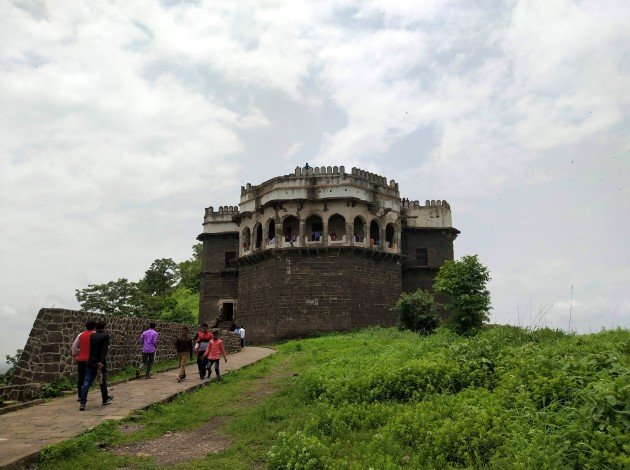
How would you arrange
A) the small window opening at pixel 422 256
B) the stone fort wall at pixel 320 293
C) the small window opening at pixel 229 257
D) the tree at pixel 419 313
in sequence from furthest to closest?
the small window opening at pixel 229 257
the small window opening at pixel 422 256
the stone fort wall at pixel 320 293
the tree at pixel 419 313

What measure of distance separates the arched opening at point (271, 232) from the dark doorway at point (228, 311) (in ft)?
19.2

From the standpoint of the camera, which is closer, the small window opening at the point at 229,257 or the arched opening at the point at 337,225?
the arched opening at the point at 337,225

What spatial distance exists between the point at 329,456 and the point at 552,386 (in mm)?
2817

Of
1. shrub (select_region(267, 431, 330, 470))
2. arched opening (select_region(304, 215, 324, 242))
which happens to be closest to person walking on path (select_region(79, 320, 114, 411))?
shrub (select_region(267, 431, 330, 470))

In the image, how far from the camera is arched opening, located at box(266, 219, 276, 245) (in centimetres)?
2753

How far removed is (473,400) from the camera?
6.14 meters

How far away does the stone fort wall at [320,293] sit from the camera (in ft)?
84.5

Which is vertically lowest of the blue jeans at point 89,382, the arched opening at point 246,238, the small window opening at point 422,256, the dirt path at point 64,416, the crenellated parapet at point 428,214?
the dirt path at point 64,416

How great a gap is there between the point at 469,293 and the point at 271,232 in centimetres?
1350

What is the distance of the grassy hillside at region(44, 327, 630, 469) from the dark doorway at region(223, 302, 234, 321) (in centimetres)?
2177

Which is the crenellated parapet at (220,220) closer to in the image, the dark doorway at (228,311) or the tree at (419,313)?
the dark doorway at (228,311)

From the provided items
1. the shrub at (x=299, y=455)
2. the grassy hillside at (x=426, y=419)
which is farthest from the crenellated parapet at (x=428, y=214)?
the shrub at (x=299, y=455)

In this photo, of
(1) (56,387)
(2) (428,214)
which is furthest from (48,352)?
(2) (428,214)

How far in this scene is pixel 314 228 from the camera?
2830 cm
